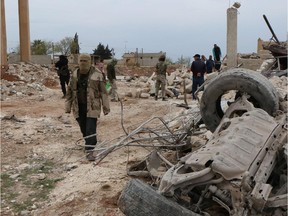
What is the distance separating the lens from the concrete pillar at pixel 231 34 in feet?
44.3

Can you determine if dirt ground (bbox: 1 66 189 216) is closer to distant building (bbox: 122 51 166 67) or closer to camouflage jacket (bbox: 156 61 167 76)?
camouflage jacket (bbox: 156 61 167 76)

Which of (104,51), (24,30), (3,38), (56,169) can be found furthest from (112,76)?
(104,51)

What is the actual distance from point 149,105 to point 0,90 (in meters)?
6.68

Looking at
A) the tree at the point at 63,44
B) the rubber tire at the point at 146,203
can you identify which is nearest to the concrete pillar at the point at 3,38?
the rubber tire at the point at 146,203

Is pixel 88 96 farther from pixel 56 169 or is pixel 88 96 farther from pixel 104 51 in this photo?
pixel 104 51

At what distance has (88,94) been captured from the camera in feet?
20.2

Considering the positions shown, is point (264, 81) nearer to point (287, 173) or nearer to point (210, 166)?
point (287, 173)

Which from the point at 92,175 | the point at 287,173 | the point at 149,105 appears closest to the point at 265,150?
the point at 287,173

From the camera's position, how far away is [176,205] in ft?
9.92

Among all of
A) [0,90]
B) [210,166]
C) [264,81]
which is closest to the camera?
[210,166]

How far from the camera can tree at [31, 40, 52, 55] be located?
45222 mm

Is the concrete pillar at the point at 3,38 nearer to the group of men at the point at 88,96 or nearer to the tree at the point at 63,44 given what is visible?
the group of men at the point at 88,96

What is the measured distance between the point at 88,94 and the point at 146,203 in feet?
10.8

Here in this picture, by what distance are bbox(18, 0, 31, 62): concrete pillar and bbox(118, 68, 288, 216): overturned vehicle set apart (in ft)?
75.2
